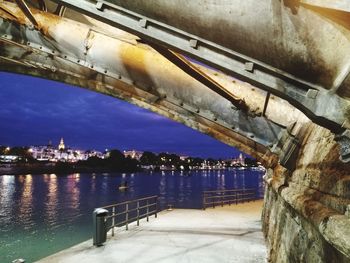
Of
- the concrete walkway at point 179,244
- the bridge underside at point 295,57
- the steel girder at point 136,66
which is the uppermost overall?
the steel girder at point 136,66

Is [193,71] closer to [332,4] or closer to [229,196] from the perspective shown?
[332,4]

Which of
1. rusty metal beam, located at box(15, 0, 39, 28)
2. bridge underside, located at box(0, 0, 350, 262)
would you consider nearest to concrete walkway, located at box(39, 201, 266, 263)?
bridge underside, located at box(0, 0, 350, 262)

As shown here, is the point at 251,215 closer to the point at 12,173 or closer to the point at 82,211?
the point at 82,211

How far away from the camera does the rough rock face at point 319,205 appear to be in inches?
119

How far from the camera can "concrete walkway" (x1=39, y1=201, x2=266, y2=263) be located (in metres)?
9.43

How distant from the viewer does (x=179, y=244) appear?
1099 cm

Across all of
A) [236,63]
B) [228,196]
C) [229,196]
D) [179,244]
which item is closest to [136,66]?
[236,63]

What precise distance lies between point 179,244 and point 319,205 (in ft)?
25.8

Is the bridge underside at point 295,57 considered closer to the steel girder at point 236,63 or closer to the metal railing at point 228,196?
the steel girder at point 236,63

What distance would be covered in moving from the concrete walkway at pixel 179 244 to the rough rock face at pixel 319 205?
12.0 ft

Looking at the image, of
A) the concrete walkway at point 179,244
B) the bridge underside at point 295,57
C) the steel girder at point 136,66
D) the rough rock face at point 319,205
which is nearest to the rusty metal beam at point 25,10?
the bridge underside at point 295,57

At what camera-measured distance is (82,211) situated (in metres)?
43.9

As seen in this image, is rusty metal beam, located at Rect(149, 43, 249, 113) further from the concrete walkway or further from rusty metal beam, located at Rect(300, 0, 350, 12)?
the concrete walkway

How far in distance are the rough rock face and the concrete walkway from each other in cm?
366
